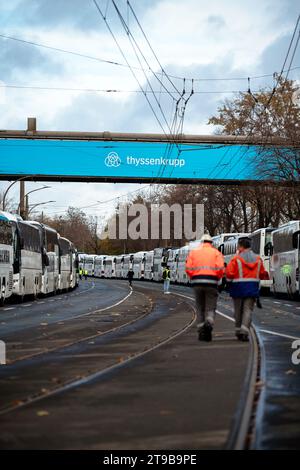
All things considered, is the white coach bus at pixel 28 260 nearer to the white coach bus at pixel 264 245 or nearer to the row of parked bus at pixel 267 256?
the row of parked bus at pixel 267 256

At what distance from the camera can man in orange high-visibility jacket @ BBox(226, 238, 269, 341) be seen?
15.5m

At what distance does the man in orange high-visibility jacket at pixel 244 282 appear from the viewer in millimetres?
15453

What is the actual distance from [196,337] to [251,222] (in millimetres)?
→ 56778

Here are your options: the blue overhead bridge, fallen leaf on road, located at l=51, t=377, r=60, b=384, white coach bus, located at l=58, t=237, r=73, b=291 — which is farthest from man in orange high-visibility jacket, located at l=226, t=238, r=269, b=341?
white coach bus, located at l=58, t=237, r=73, b=291

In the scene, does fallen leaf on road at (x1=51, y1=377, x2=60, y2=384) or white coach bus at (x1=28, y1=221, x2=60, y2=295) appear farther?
white coach bus at (x1=28, y1=221, x2=60, y2=295)

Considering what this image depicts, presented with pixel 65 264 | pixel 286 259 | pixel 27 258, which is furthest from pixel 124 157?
pixel 27 258

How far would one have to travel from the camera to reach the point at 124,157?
5562 centimetres

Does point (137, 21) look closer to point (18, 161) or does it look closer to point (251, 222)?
point (18, 161)

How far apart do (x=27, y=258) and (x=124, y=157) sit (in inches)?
665

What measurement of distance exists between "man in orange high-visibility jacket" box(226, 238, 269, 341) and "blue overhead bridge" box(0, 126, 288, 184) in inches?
1521

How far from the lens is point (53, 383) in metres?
10.2

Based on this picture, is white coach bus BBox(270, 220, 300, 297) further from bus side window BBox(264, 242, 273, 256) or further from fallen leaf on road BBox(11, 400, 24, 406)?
fallen leaf on road BBox(11, 400, 24, 406)

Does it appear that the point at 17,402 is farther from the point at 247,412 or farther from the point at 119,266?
the point at 119,266
